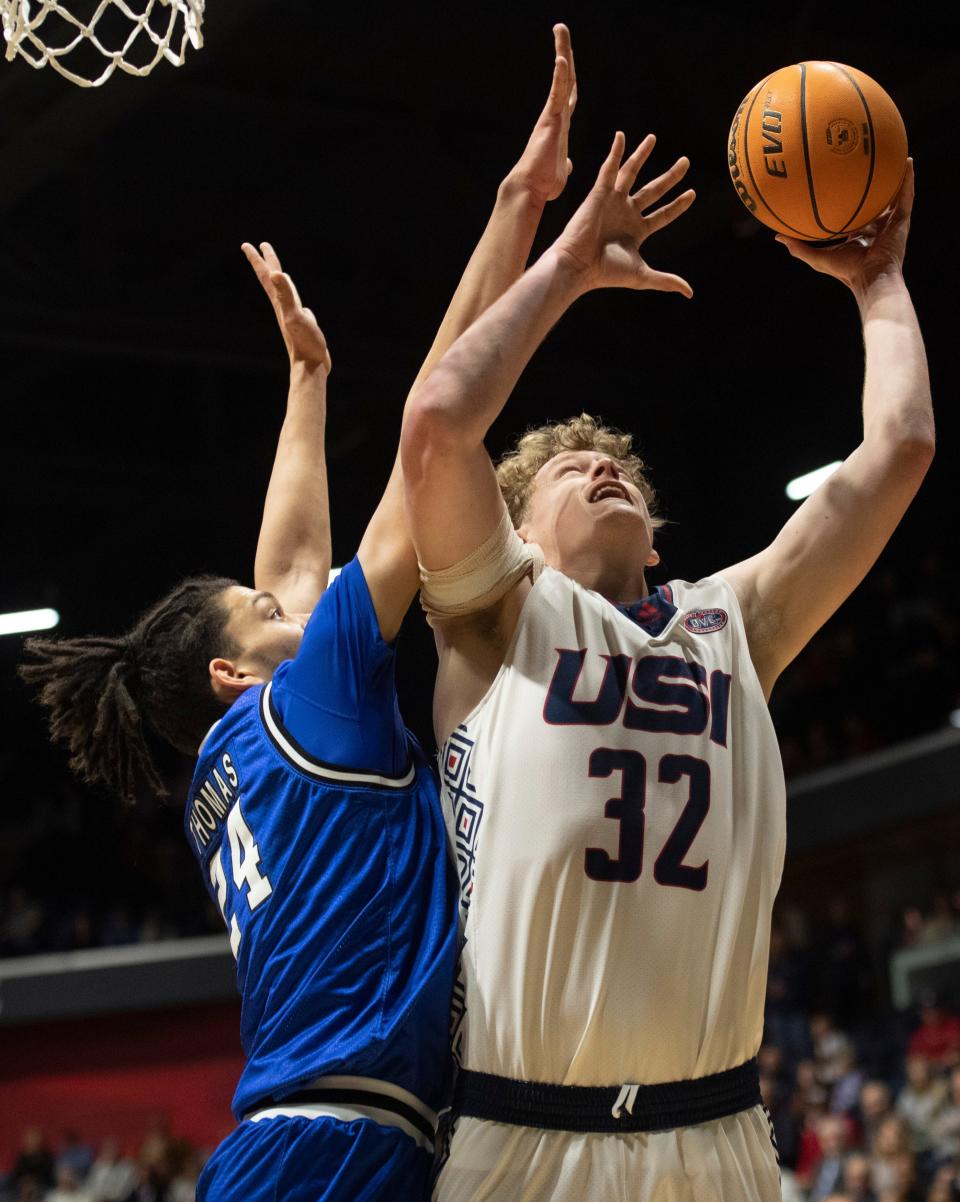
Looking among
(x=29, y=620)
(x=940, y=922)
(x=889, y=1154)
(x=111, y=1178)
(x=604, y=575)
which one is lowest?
(x=111, y=1178)

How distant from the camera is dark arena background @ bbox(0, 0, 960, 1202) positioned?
394 inches

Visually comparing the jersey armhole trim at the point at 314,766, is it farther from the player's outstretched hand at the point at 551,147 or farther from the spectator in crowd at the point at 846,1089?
the spectator in crowd at the point at 846,1089

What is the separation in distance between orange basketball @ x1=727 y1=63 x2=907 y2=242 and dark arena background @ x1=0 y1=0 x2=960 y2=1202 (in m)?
5.80

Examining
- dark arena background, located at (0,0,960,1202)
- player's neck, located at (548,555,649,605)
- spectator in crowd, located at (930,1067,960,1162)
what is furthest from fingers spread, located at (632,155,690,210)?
spectator in crowd, located at (930,1067,960,1162)

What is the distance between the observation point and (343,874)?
275cm

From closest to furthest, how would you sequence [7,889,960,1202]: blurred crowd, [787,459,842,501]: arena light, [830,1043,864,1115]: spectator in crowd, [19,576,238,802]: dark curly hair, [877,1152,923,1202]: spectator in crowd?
[19,576,238,802]: dark curly hair → [877,1152,923,1202]: spectator in crowd → [7,889,960,1202]: blurred crowd → [830,1043,864,1115]: spectator in crowd → [787,459,842,501]: arena light

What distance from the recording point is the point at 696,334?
1310 centimetres

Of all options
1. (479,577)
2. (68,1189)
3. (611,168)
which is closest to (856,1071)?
(68,1189)

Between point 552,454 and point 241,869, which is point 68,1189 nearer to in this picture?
point 241,869

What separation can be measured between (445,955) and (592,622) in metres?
0.63

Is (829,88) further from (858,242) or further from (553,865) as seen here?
(553,865)

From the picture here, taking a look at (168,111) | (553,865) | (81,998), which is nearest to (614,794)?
(553,865)

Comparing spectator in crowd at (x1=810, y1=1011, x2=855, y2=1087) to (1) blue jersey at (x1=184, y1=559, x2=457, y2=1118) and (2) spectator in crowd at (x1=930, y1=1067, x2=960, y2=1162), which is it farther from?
(1) blue jersey at (x1=184, y1=559, x2=457, y2=1118)

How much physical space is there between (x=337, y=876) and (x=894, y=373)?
1410 millimetres
